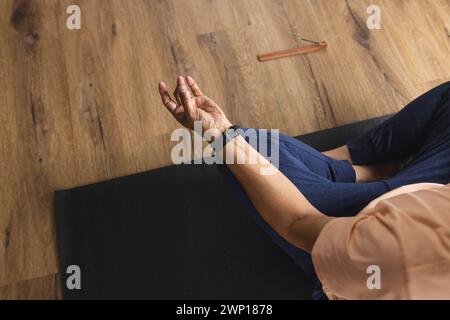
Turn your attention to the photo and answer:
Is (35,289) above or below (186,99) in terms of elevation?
below

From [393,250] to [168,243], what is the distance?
80cm

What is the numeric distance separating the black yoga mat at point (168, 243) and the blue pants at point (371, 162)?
0.24m

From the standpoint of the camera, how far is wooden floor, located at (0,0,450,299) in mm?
1410

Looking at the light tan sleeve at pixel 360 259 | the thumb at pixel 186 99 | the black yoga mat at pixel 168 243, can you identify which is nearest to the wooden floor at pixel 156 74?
the black yoga mat at pixel 168 243

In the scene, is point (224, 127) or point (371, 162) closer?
point (224, 127)

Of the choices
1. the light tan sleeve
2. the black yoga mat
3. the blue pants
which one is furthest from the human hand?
the light tan sleeve

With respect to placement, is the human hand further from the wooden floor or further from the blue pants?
the wooden floor

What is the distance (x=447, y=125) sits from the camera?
39.6 inches

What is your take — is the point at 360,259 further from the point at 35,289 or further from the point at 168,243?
the point at 35,289

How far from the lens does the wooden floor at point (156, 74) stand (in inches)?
55.5

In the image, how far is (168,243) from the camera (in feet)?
4.13

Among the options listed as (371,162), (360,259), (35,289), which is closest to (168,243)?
(35,289)
